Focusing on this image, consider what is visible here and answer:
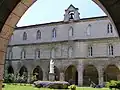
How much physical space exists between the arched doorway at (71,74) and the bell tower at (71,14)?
7285mm

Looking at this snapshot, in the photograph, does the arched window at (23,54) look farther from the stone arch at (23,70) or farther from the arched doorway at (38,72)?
the arched doorway at (38,72)

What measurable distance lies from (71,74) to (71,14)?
930cm

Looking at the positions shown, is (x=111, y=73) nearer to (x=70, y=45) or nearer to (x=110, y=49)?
(x=110, y=49)

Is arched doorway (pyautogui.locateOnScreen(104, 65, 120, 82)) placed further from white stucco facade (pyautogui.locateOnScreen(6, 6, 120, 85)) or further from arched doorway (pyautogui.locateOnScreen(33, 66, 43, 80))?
arched doorway (pyautogui.locateOnScreen(33, 66, 43, 80))

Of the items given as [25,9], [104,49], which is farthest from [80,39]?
[25,9]

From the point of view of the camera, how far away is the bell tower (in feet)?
118

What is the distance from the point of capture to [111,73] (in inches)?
1294

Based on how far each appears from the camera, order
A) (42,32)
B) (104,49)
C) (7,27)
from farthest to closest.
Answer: (42,32) < (104,49) < (7,27)

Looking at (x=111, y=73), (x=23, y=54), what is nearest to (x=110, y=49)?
(x=111, y=73)

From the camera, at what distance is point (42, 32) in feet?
125

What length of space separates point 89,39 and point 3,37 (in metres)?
31.3

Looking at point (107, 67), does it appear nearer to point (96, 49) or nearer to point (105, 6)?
point (96, 49)

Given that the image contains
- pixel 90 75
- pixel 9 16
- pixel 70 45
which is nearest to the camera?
pixel 9 16

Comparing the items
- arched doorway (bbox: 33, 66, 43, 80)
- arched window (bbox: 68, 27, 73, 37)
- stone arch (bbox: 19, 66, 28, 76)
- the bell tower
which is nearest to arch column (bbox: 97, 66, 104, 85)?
arched window (bbox: 68, 27, 73, 37)
